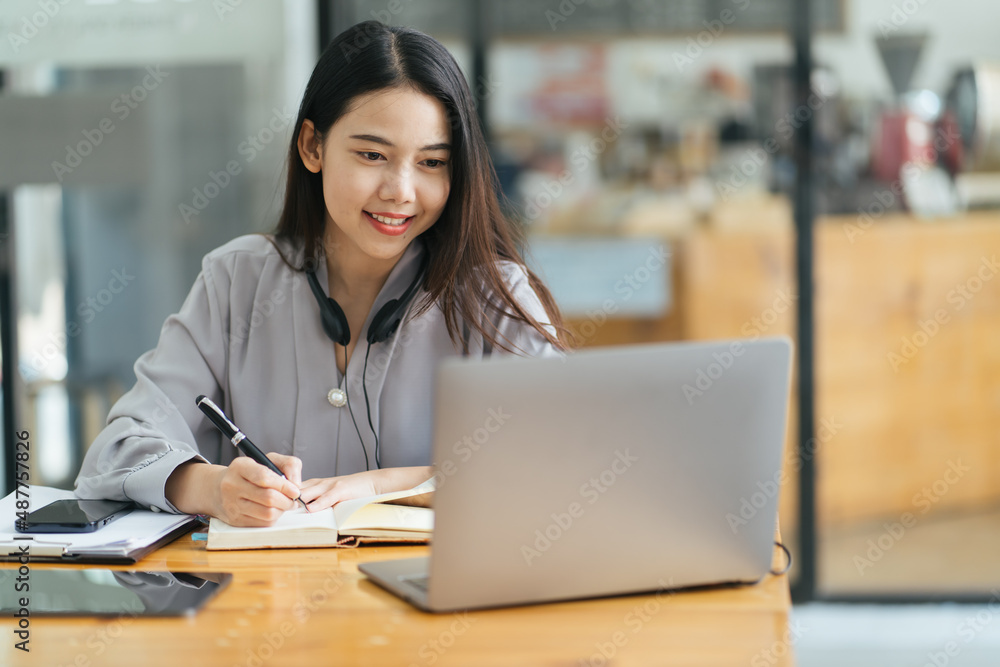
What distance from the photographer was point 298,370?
1595 millimetres

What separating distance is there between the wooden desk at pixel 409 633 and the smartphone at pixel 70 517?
26cm

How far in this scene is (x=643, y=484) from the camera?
0.94 metres

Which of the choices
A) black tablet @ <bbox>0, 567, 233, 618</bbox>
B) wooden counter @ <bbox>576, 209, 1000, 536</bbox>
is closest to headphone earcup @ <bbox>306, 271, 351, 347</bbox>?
black tablet @ <bbox>0, 567, 233, 618</bbox>

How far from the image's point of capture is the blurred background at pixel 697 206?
2.88 meters

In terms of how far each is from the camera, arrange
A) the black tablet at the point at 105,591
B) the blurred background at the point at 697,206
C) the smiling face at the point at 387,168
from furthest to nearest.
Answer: the blurred background at the point at 697,206
the smiling face at the point at 387,168
the black tablet at the point at 105,591

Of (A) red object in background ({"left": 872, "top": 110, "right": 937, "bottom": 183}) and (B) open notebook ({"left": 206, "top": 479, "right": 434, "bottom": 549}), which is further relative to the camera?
(A) red object in background ({"left": 872, "top": 110, "right": 937, "bottom": 183})

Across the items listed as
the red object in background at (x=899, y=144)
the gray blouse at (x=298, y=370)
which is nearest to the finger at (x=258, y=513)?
the gray blouse at (x=298, y=370)

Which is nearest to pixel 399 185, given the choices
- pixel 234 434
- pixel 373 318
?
pixel 373 318

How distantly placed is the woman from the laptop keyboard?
1.58ft

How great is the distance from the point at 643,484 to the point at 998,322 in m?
2.50

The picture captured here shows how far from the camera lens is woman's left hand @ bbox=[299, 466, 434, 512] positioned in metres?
1.29

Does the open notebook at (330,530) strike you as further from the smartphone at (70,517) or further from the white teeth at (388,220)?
the white teeth at (388,220)

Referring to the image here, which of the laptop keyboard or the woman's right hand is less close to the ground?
the woman's right hand

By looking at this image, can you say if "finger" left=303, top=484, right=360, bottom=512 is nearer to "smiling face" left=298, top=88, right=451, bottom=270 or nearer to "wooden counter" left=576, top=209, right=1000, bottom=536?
"smiling face" left=298, top=88, right=451, bottom=270
